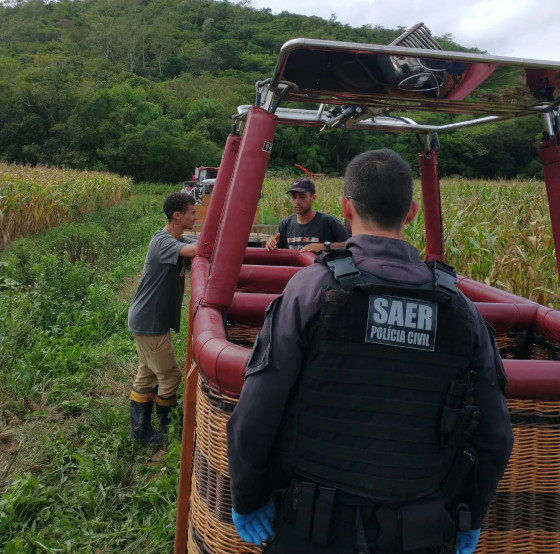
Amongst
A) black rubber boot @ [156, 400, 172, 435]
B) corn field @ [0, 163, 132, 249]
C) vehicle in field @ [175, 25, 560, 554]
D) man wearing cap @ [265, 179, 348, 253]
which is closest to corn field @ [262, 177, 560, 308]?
man wearing cap @ [265, 179, 348, 253]

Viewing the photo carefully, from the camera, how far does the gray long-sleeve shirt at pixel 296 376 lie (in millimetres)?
1365

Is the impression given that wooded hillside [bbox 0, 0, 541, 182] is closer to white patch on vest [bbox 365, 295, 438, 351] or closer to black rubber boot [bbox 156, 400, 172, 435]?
black rubber boot [bbox 156, 400, 172, 435]

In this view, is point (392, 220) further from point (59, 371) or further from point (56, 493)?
point (59, 371)

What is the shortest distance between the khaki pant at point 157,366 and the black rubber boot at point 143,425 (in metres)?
0.13

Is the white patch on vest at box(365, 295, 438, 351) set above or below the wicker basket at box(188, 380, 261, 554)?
above

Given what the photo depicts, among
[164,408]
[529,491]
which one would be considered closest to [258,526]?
[529,491]

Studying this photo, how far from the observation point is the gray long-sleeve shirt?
1.37 metres

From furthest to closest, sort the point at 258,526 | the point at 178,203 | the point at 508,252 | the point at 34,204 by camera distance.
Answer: the point at 34,204 → the point at 508,252 → the point at 178,203 → the point at 258,526

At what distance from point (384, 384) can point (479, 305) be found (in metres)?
1.37

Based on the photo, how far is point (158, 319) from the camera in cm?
403

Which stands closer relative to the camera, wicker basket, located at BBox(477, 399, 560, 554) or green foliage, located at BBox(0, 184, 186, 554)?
wicker basket, located at BBox(477, 399, 560, 554)

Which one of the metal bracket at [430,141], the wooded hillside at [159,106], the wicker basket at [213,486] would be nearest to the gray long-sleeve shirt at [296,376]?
the wicker basket at [213,486]

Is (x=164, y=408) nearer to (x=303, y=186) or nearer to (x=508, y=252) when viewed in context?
(x=303, y=186)

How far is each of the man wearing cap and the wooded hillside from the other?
4.68m
